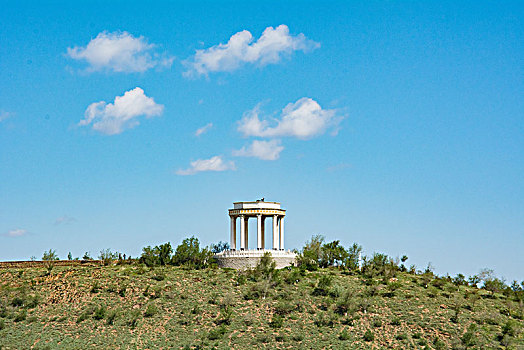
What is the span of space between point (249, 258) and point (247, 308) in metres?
10.6

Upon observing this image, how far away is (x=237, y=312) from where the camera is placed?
178 ft

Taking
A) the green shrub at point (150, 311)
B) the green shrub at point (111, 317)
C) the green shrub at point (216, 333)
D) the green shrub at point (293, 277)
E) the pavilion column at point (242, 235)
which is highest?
the pavilion column at point (242, 235)

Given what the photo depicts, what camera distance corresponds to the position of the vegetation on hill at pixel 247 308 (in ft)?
166

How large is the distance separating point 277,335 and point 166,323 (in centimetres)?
854

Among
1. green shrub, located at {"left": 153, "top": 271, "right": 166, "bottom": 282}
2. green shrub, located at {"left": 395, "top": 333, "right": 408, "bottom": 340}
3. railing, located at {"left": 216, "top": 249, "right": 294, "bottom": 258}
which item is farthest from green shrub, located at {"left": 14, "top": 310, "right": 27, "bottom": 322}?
green shrub, located at {"left": 395, "top": 333, "right": 408, "bottom": 340}

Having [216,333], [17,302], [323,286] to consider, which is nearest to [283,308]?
[323,286]

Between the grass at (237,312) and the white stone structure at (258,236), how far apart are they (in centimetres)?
288

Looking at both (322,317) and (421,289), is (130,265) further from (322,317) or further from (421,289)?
(421,289)

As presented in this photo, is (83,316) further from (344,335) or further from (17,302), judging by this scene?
(344,335)

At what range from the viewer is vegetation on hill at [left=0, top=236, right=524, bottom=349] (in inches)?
1996

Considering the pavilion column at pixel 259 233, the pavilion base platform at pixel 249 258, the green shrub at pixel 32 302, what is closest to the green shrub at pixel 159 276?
the pavilion base platform at pixel 249 258

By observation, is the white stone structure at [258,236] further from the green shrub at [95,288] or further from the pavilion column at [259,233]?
the green shrub at [95,288]

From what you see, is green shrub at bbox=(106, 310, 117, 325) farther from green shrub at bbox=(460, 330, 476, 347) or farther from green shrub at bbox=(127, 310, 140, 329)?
green shrub at bbox=(460, 330, 476, 347)

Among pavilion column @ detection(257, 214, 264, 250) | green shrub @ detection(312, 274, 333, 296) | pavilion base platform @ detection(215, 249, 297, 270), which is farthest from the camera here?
pavilion column @ detection(257, 214, 264, 250)
